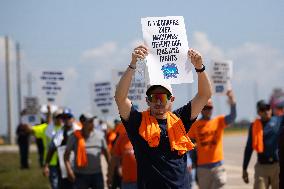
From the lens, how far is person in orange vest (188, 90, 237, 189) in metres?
11.9

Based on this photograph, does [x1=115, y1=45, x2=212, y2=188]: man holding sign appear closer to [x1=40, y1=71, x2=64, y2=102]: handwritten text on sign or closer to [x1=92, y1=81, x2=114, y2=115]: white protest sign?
[x1=92, y1=81, x2=114, y2=115]: white protest sign

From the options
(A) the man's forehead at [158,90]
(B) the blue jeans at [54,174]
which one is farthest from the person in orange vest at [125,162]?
(A) the man's forehead at [158,90]

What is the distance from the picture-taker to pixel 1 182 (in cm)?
2153

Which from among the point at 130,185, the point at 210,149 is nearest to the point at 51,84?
the point at 210,149

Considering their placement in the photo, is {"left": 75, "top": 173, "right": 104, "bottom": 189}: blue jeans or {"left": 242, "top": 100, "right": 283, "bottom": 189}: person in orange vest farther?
{"left": 242, "top": 100, "right": 283, "bottom": 189}: person in orange vest

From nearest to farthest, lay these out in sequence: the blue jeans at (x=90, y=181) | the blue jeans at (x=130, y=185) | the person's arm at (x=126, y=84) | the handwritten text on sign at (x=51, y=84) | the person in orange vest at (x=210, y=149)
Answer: the person's arm at (x=126, y=84), the blue jeans at (x=130, y=185), the blue jeans at (x=90, y=181), the person in orange vest at (x=210, y=149), the handwritten text on sign at (x=51, y=84)

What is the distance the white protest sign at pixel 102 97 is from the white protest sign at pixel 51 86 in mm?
753

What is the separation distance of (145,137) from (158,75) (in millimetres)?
563

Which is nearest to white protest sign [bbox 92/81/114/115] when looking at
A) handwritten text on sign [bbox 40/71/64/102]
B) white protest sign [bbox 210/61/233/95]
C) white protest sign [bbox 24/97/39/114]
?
handwritten text on sign [bbox 40/71/64/102]

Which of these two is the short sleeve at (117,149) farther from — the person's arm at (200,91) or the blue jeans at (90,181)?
the person's arm at (200,91)

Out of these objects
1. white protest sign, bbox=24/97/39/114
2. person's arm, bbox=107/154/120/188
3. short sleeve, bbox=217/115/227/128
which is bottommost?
person's arm, bbox=107/154/120/188

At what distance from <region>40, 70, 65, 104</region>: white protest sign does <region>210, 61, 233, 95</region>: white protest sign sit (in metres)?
3.69

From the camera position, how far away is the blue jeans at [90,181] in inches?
449

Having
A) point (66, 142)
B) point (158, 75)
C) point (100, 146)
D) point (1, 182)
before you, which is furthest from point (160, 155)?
point (1, 182)
